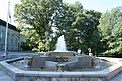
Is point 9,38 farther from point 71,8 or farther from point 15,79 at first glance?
point 15,79

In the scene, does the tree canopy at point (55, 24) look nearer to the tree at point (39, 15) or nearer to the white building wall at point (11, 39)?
the tree at point (39, 15)

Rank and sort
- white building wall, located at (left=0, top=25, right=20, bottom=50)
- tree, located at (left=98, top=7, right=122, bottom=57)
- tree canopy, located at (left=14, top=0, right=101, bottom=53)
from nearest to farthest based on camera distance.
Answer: tree, located at (left=98, top=7, right=122, bottom=57) → tree canopy, located at (left=14, top=0, right=101, bottom=53) → white building wall, located at (left=0, top=25, right=20, bottom=50)

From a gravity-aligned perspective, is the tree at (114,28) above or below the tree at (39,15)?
below

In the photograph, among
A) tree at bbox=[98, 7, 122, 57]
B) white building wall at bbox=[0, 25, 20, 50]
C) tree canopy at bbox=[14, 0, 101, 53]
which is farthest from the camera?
white building wall at bbox=[0, 25, 20, 50]

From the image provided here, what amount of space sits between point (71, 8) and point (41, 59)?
32.3m

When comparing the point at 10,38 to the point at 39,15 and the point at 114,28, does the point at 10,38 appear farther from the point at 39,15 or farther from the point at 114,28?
the point at 114,28

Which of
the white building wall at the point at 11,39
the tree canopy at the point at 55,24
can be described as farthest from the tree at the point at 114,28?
the white building wall at the point at 11,39

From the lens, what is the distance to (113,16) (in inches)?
1378

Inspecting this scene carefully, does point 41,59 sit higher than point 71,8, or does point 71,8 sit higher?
point 71,8

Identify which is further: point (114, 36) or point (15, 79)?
point (114, 36)

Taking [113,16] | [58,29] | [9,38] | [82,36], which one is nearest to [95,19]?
[82,36]

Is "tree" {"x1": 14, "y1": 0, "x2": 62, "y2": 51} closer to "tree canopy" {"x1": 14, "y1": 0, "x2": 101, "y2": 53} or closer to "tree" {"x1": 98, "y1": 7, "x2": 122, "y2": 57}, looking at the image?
"tree canopy" {"x1": 14, "y1": 0, "x2": 101, "y2": 53}

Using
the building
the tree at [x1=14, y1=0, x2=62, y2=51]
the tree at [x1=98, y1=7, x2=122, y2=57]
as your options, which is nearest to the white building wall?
the building

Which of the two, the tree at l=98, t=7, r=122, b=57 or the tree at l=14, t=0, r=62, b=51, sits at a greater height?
the tree at l=14, t=0, r=62, b=51
